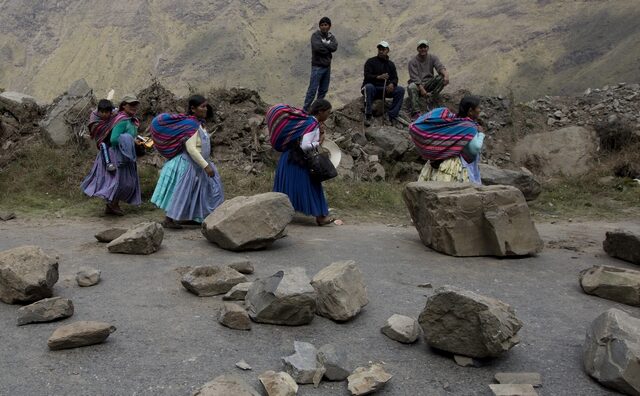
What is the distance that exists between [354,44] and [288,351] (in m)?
80.4

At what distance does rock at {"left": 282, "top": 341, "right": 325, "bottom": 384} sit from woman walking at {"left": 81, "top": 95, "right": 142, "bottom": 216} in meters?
4.67

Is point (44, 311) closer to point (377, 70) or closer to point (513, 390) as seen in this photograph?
point (513, 390)

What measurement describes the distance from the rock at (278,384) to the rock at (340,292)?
0.92 m

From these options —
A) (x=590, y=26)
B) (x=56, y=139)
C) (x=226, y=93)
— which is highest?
(x=590, y=26)

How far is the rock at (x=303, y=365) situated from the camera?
124 inches

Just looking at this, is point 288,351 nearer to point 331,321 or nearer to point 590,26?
point 331,321

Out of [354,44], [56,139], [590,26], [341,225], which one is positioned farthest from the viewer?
[354,44]

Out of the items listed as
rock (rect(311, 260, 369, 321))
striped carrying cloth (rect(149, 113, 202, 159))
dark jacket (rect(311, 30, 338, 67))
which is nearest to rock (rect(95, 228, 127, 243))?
striped carrying cloth (rect(149, 113, 202, 159))

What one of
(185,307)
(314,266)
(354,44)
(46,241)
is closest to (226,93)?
(46,241)

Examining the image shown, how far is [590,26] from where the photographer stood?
212 feet

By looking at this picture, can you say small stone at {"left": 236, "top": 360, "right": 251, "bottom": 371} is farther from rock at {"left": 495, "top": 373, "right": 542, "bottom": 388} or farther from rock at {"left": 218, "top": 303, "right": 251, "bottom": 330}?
rock at {"left": 495, "top": 373, "right": 542, "bottom": 388}

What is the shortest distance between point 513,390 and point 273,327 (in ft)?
5.11

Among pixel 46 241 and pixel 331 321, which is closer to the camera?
pixel 331 321

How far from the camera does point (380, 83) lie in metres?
11.5
